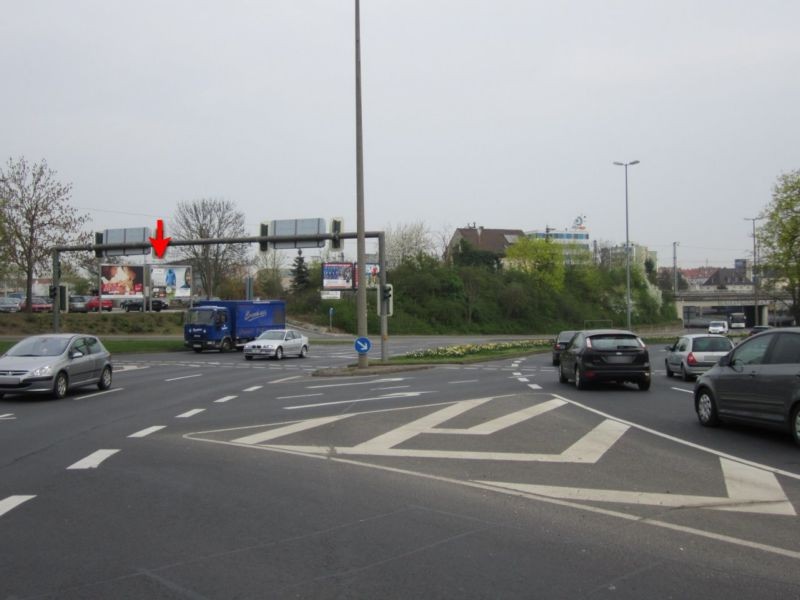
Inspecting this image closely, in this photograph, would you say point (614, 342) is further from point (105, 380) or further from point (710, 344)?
point (105, 380)

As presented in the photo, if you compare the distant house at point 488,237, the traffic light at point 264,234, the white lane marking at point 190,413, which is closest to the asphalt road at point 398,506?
the white lane marking at point 190,413

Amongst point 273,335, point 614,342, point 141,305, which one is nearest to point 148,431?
point 614,342

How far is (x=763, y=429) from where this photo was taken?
11562 mm

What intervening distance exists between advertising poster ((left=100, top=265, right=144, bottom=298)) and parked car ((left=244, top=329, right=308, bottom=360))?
1162 inches

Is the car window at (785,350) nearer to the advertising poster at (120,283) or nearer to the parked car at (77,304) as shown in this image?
the advertising poster at (120,283)

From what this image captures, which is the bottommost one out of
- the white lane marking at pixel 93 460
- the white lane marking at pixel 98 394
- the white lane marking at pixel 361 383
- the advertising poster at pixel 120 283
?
the white lane marking at pixel 361 383

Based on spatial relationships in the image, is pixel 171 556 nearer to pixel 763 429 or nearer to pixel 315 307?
pixel 763 429

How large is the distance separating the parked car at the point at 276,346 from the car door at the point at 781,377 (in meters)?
28.3

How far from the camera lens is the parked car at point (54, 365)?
1631 centimetres

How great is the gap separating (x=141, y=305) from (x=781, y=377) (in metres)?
67.6

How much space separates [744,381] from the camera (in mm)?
10734

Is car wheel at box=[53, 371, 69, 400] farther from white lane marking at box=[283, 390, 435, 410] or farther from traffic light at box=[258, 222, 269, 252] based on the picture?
traffic light at box=[258, 222, 269, 252]

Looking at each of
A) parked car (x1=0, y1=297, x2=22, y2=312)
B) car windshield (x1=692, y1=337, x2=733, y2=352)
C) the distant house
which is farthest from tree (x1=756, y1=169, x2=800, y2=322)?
the distant house

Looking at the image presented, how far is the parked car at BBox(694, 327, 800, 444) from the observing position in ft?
32.1
